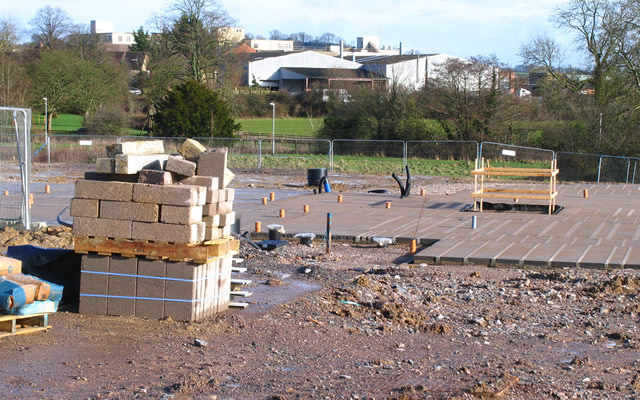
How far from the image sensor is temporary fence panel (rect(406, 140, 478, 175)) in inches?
1718

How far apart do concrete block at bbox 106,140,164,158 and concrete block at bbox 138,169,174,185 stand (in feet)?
1.22

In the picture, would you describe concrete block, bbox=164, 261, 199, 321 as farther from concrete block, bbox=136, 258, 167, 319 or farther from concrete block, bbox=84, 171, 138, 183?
concrete block, bbox=84, 171, 138, 183

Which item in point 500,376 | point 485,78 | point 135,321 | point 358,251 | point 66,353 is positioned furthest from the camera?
point 485,78

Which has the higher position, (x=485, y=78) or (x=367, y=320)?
(x=485, y=78)

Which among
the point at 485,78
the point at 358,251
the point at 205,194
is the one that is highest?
the point at 485,78

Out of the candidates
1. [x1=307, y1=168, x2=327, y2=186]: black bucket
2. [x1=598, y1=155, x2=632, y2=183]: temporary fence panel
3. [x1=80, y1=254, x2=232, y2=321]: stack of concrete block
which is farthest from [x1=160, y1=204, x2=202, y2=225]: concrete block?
[x1=598, y1=155, x2=632, y2=183]: temporary fence panel

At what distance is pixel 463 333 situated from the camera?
9.34 metres

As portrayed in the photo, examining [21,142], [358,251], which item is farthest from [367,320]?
[21,142]

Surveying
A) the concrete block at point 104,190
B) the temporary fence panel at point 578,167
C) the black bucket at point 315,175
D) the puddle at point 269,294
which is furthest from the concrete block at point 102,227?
the temporary fence panel at point 578,167

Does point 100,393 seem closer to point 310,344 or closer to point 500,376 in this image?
point 310,344

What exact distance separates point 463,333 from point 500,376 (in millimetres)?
1931

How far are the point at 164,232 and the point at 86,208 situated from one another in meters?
1.04

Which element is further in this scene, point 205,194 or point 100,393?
point 205,194

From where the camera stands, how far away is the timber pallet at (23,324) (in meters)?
8.41
